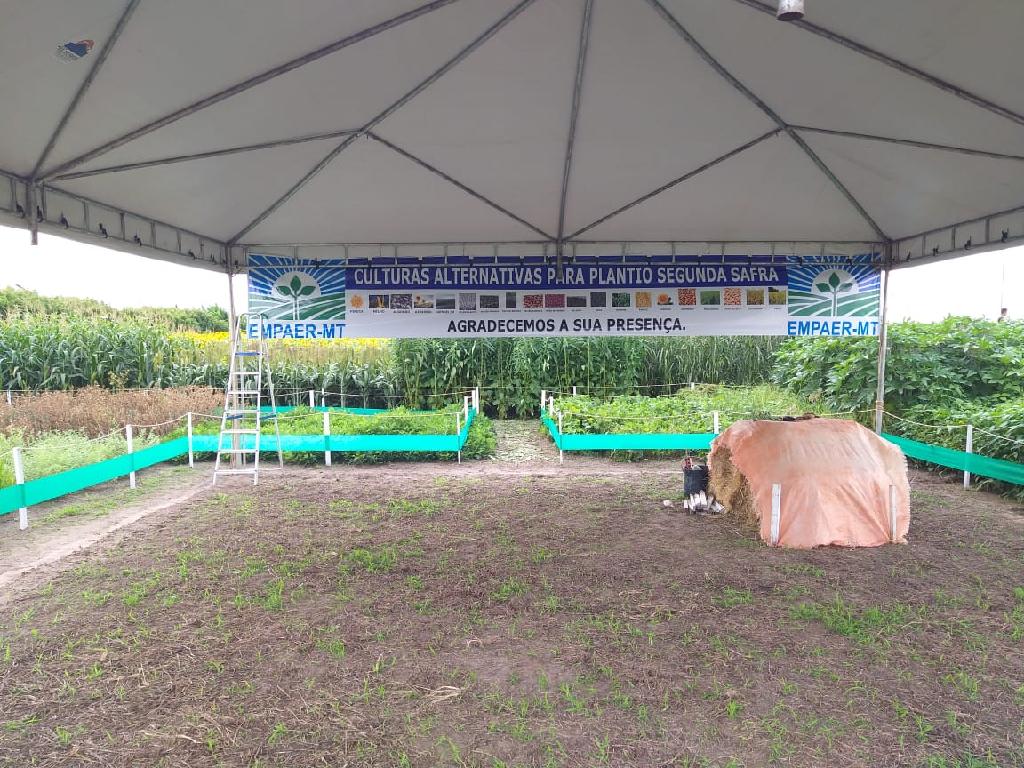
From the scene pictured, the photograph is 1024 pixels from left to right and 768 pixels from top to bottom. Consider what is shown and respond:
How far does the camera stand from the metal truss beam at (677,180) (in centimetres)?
607

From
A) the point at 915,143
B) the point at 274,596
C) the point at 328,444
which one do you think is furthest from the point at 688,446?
the point at 274,596

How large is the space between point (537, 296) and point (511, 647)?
524 centimetres

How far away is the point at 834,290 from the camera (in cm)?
899

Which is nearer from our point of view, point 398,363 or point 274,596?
point 274,596

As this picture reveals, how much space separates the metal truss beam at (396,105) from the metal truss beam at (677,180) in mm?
2920

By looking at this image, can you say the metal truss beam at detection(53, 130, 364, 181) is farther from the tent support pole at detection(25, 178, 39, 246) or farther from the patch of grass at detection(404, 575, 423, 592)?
the patch of grass at detection(404, 575, 423, 592)

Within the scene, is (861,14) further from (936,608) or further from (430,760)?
(430,760)

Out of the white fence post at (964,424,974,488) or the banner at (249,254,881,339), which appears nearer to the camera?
the banner at (249,254,881,339)

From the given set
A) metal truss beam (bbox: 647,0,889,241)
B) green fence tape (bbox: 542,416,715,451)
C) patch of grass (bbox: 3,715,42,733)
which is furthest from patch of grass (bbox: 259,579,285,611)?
green fence tape (bbox: 542,416,715,451)

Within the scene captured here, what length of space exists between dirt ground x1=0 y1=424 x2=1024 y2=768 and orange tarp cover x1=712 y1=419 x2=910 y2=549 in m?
0.35

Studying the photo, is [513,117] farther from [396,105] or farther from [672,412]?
[672,412]

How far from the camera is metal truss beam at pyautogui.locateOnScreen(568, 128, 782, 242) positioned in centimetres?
607

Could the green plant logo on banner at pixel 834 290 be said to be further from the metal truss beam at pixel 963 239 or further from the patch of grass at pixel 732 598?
the patch of grass at pixel 732 598

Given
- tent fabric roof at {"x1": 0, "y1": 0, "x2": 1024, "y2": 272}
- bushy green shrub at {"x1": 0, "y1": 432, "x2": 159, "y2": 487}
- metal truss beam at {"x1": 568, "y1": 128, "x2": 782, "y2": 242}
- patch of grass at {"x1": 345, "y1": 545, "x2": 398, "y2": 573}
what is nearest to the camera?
tent fabric roof at {"x1": 0, "y1": 0, "x2": 1024, "y2": 272}
